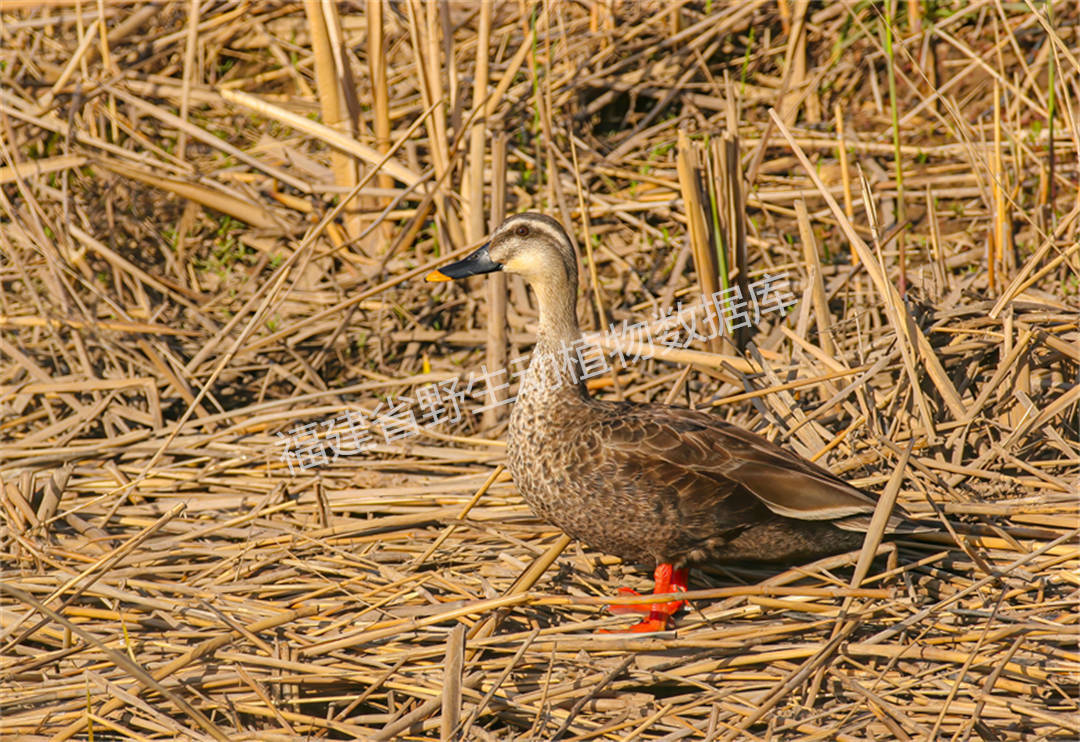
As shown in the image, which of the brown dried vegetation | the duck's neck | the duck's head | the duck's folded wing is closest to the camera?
the brown dried vegetation

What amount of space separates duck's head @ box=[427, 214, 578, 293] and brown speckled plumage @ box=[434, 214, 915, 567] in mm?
414

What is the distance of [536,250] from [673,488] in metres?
0.99

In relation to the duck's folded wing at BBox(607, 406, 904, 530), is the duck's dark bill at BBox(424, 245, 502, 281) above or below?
→ above

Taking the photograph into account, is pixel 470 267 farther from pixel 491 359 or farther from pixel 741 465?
pixel 741 465

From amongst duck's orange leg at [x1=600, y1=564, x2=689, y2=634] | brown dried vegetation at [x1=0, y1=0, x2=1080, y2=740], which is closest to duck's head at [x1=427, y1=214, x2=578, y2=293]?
brown dried vegetation at [x1=0, y1=0, x2=1080, y2=740]

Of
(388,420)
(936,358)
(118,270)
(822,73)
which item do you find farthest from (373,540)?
(822,73)

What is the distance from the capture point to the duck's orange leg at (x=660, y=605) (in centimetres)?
322

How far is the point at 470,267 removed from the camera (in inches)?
150

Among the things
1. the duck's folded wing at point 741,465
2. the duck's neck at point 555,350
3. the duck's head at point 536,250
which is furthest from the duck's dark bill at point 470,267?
the duck's folded wing at point 741,465

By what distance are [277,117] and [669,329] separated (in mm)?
2030

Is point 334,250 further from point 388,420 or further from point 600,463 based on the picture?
point 600,463

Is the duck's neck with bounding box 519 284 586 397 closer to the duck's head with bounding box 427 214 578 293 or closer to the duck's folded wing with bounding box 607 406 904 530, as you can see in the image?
the duck's head with bounding box 427 214 578 293

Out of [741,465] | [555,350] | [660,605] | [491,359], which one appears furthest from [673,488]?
[491,359]

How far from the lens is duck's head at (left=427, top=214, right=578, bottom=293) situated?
12.2 ft
